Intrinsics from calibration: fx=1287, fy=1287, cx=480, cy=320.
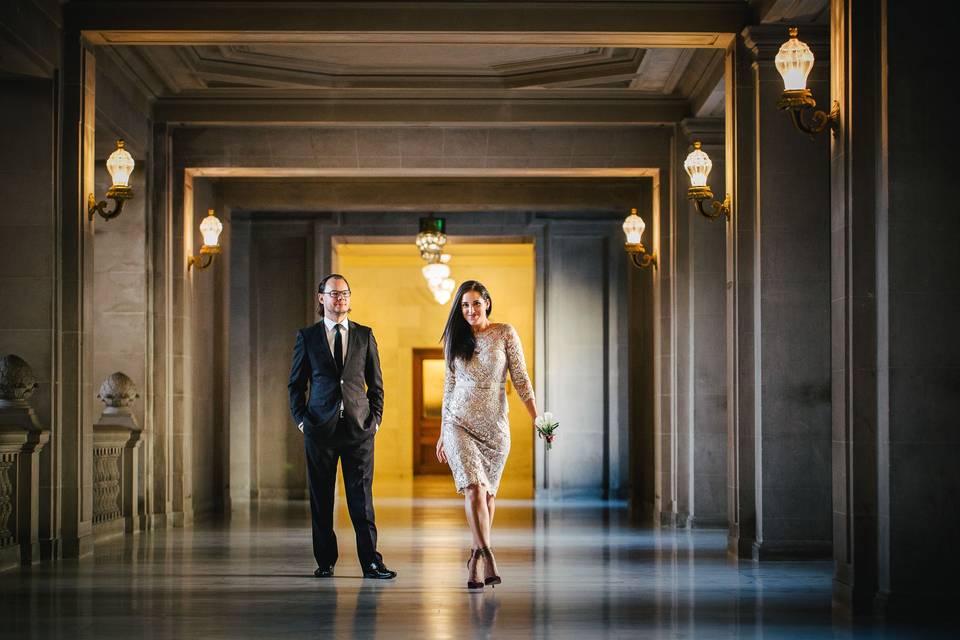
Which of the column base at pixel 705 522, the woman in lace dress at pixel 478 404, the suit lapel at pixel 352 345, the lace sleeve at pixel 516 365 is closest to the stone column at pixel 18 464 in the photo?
the suit lapel at pixel 352 345

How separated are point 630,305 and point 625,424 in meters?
2.74

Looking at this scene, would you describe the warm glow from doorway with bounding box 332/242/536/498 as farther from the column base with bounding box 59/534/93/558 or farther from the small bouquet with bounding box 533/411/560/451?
the small bouquet with bounding box 533/411/560/451

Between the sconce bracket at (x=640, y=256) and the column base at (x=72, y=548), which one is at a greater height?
the sconce bracket at (x=640, y=256)

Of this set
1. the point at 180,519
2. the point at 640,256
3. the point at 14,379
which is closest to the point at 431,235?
the point at 640,256

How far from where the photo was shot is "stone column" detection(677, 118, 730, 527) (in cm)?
1301

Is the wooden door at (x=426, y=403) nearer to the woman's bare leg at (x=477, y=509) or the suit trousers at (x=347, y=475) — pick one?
the suit trousers at (x=347, y=475)

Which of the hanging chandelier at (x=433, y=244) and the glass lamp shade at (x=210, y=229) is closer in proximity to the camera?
the glass lamp shade at (x=210, y=229)

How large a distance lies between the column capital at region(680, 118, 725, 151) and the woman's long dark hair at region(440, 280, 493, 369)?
6.30 metres

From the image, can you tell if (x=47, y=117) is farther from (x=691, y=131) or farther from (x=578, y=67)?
(x=691, y=131)

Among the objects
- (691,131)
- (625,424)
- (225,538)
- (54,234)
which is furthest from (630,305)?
(54,234)

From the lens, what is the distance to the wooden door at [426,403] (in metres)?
26.8

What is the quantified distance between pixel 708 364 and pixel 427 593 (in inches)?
246

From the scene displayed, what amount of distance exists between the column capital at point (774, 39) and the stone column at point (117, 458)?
681 cm

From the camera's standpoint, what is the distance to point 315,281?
18719 mm
